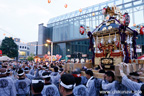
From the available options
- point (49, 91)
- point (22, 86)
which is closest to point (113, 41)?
point (49, 91)

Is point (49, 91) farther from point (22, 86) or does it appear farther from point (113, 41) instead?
point (113, 41)

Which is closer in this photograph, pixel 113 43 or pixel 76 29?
pixel 113 43

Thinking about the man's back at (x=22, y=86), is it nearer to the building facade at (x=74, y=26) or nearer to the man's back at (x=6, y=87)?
the man's back at (x=6, y=87)

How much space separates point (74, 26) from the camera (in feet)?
93.2

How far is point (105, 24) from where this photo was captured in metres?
8.84

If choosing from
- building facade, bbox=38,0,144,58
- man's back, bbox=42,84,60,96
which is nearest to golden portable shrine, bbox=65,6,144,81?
man's back, bbox=42,84,60,96

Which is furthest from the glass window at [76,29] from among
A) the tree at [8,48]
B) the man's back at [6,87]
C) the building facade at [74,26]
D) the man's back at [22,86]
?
the man's back at [6,87]

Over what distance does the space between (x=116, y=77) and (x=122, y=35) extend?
14.7ft

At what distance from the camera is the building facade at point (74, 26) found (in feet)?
69.6

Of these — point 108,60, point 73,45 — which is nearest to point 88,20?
point 73,45

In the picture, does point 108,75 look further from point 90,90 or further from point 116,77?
point 90,90

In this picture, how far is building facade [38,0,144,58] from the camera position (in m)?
21.2

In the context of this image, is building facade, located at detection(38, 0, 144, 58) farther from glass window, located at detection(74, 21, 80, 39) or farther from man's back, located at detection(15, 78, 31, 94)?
man's back, located at detection(15, 78, 31, 94)

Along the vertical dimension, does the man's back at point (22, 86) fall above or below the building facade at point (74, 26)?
below
